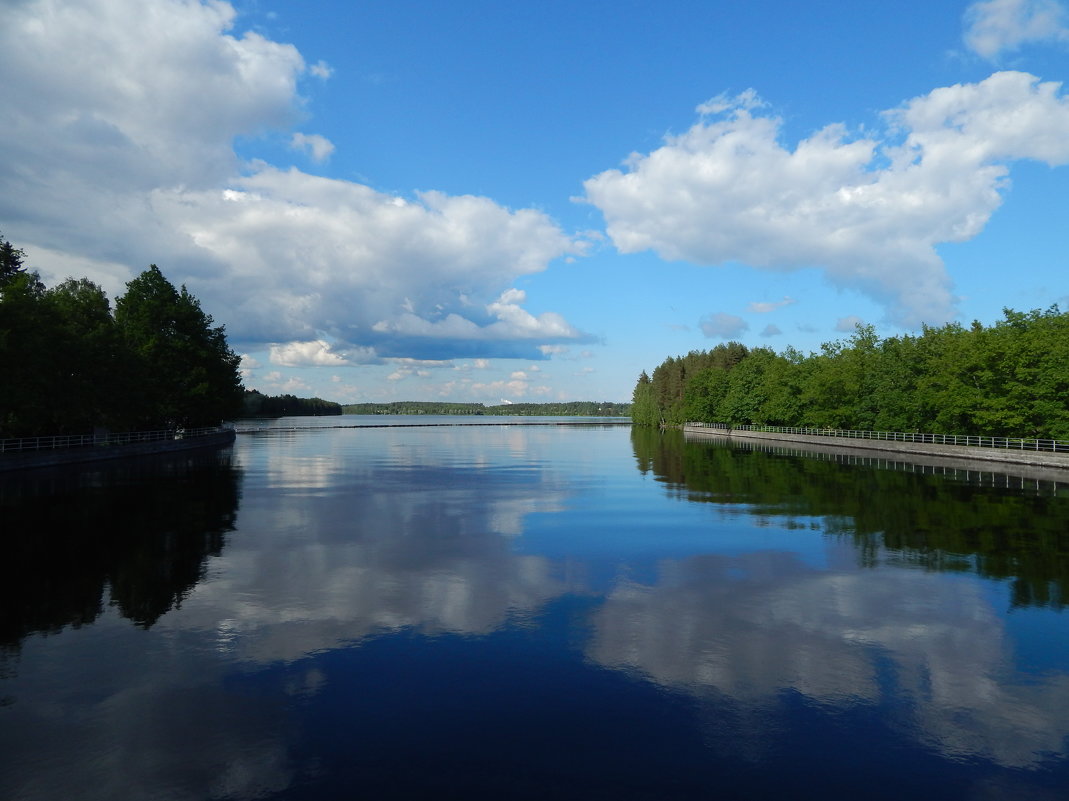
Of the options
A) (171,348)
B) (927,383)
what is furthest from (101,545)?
(927,383)

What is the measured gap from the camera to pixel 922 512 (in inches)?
1065

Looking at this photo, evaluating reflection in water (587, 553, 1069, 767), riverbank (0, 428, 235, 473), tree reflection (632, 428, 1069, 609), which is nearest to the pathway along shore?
tree reflection (632, 428, 1069, 609)

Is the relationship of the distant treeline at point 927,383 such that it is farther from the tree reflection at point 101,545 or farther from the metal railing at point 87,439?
the metal railing at point 87,439

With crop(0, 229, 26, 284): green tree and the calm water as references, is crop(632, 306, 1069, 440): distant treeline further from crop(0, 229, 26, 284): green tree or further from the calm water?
crop(0, 229, 26, 284): green tree

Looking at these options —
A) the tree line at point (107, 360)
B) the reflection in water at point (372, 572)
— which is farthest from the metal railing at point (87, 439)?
the reflection in water at point (372, 572)

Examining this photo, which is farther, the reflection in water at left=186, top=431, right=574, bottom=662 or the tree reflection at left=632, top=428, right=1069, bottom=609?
the tree reflection at left=632, top=428, right=1069, bottom=609

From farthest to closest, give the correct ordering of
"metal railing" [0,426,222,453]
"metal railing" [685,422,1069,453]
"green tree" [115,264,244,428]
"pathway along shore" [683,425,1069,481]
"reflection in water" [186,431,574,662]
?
"green tree" [115,264,244,428] < "metal railing" [685,422,1069,453] < "pathway along shore" [683,425,1069,481] < "metal railing" [0,426,222,453] < "reflection in water" [186,431,574,662]

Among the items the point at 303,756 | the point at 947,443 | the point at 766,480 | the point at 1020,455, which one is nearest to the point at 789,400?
the point at 947,443

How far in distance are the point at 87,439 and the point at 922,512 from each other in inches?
2450

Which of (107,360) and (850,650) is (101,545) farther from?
(107,360)

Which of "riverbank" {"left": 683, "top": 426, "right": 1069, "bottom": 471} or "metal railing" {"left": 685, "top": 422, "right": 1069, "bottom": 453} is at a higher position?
"metal railing" {"left": 685, "top": 422, "right": 1069, "bottom": 453}

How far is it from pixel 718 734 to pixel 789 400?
4086 inches

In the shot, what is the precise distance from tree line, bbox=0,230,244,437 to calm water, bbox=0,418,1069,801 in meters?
26.2

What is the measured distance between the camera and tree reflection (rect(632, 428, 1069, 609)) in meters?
17.7
